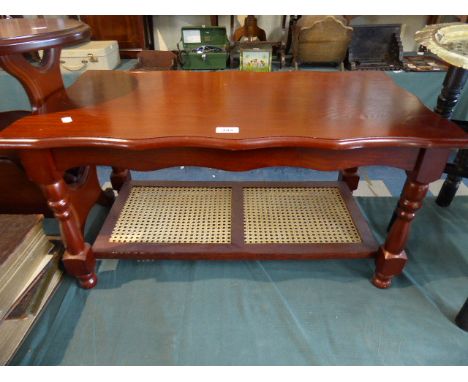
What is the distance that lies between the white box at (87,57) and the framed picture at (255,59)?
2.41 feet

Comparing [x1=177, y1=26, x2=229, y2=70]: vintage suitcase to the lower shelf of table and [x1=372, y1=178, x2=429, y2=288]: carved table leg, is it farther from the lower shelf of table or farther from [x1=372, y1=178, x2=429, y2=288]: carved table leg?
[x1=372, y1=178, x2=429, y2=288]: carved table leg

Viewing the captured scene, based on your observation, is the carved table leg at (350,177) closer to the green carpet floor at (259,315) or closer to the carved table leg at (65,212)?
the green carpet floor at (259,315)

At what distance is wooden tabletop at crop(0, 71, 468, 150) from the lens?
29.8 inches

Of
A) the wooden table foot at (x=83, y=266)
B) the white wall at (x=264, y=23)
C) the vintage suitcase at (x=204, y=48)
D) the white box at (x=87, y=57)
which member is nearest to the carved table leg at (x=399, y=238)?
the wooden table foot at (x=83, y=266)

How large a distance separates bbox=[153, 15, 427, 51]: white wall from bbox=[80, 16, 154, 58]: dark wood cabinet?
91 millimetres

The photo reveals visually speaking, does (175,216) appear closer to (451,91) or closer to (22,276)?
(22,276)

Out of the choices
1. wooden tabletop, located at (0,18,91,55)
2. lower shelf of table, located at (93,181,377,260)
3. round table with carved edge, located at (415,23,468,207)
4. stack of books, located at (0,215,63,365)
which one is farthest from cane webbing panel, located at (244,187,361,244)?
wooden tabletop, located at (0,18,91,55)

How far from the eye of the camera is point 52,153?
847mm

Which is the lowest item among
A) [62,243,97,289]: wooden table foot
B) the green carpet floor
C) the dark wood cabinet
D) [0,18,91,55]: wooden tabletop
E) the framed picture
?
the green carpet floor

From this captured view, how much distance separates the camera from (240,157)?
2.73 feet

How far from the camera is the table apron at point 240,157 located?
826 mm

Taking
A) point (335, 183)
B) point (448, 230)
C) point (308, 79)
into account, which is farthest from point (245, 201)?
point (448, 230)

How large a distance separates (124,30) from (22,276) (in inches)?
62.3
